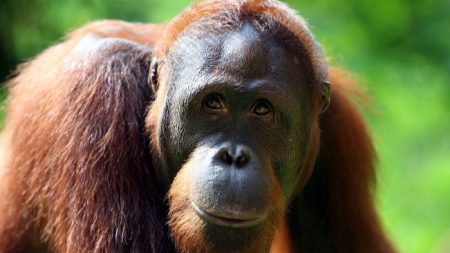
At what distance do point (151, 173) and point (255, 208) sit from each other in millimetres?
875

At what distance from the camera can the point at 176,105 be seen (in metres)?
5.18

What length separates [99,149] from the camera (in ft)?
17.4

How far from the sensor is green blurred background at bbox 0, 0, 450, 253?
31.2ft

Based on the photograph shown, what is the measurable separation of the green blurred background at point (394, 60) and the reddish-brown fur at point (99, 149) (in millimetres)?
2920

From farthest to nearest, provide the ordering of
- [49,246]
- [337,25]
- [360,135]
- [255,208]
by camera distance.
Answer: [337,25] < [360,135] < [49,246] < [255,208]

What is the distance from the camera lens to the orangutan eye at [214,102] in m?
5.06

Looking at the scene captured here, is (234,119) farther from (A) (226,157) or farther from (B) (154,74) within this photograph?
(B) (154,74)

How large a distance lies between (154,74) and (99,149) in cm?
53

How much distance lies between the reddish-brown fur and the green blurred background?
292cm

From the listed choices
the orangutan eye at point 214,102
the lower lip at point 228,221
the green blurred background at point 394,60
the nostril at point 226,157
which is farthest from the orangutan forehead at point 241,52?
the green blurred background at point 394,60

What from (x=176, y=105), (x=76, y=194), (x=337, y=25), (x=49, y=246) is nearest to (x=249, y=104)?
(x=176, y=105)

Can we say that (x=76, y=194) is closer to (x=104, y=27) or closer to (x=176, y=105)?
(x=176, y=105)

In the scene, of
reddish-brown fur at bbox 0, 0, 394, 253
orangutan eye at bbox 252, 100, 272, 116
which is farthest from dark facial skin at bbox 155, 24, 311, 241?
reddish-brown fur at bbox 0, 0, 394, 253

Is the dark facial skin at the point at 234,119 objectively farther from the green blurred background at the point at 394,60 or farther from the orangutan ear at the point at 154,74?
the green blurred background at the point at 394,60
